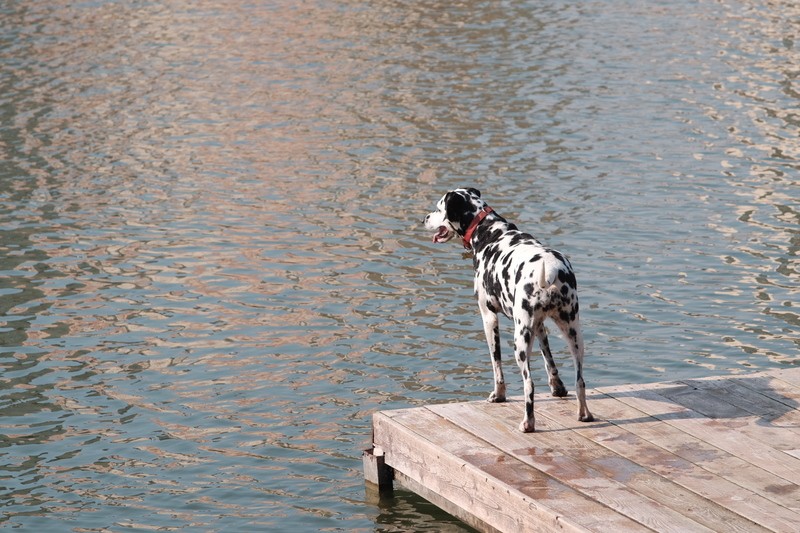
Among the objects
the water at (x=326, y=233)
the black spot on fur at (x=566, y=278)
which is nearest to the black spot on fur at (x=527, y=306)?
the black spot on fur at (x=566, y=278)

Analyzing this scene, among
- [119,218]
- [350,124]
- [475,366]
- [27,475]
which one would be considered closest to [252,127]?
[350,124]

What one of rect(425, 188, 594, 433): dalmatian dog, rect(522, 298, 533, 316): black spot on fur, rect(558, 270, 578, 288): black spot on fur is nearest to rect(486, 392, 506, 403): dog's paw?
rect(425, 188, 594, 433): dalmatian dog

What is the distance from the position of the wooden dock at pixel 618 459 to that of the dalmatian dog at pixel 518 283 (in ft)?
1.24

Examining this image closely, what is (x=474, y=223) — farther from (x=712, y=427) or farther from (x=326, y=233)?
(x=326, y=233)

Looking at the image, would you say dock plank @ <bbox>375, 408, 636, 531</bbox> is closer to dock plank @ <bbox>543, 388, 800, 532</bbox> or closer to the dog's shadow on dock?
dock plank @ <bbox>543, 388, 800, 532</bbox>

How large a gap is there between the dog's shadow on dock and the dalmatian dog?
450mm

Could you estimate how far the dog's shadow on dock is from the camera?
10.7 metres

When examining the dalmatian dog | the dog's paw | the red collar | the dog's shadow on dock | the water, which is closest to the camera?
the dalmatian dog

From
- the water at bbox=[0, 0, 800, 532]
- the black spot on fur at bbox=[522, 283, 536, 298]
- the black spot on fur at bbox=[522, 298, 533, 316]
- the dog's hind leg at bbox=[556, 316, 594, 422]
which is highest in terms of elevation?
the black spot on fur at bbox=[522, 283, 536, 298]

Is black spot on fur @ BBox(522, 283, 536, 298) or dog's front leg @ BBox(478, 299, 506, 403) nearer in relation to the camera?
black spot on fur @ BBox(522, 283, 536, 298)

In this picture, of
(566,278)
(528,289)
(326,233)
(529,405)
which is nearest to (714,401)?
(529,405)

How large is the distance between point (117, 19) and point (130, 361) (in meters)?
27.0

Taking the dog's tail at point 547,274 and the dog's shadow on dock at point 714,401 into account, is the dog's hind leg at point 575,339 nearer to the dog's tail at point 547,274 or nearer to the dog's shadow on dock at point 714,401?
the dog's tail at point 547,274

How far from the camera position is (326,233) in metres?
19.8
